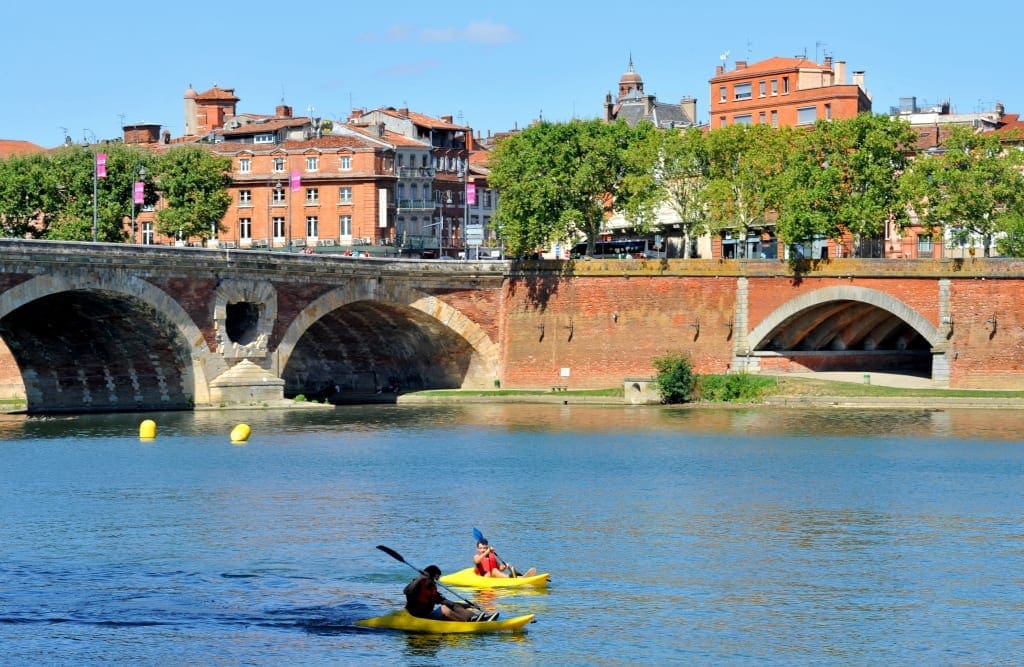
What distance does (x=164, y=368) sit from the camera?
105125 millimetres

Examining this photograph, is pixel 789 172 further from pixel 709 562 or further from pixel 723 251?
pixel 709 562

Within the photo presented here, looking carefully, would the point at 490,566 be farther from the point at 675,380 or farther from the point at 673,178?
the point at 673,178

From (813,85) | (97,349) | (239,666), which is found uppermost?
(813,85)

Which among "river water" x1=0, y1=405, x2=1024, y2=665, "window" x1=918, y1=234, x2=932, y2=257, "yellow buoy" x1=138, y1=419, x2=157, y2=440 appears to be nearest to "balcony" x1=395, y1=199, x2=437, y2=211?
"window" x1=918, y1=234, x2=932, y2=257

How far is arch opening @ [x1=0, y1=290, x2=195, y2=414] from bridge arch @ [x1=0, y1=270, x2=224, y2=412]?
56mm

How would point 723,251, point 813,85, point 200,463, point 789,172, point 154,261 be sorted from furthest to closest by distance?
point 813,85, point 723,251, point 789,172, point 154,261, point 200,463

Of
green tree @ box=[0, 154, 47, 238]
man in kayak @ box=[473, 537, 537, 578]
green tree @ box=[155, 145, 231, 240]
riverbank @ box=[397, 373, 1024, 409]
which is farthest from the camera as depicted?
green tree @ box=[155, 145, 231, 240]

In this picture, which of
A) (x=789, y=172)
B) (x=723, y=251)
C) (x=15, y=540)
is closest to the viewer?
(x=15, y=540)

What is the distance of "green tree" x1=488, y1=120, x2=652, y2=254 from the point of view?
11625 cm

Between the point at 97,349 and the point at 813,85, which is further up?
the point at 813,85

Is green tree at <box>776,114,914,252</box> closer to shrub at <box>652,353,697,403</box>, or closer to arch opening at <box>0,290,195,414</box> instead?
shrub at <box>652,353,697,403</box>

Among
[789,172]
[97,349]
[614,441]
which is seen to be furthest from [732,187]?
[97,349]

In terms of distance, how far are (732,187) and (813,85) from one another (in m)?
43.0

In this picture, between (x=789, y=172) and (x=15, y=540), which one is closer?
(x=15, y=540)
